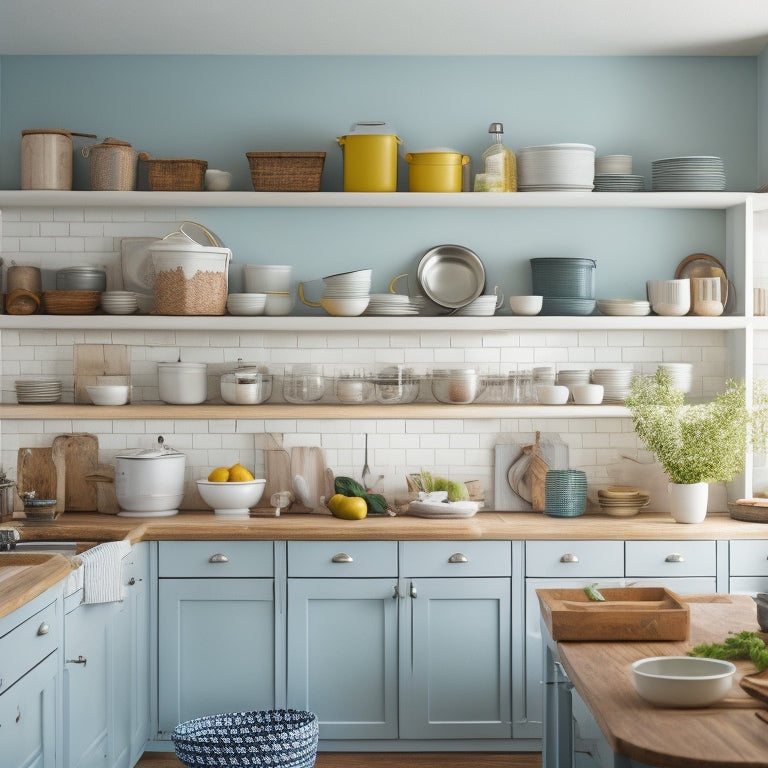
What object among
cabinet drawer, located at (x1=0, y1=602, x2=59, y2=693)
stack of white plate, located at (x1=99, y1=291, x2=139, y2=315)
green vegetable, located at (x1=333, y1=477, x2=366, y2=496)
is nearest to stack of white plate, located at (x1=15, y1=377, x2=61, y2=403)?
stack of white plate, located at (x1=99, y1=291, x2=139, y2=315)

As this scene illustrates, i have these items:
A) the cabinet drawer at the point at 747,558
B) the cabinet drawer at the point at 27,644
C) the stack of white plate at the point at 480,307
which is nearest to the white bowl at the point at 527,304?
the stack of white plate at the point at 480,307

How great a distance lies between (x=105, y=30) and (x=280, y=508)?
8.15 ft

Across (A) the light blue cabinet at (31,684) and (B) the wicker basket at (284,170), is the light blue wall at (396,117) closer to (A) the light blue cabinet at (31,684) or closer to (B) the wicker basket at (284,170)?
(B) the wicker basket at (284,170)

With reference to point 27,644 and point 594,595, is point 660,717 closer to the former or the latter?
point 594,595

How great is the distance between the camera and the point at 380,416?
15.9 ft

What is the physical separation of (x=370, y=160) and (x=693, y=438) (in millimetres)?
2057

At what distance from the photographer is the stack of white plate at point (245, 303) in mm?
4832

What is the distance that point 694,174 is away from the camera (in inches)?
192

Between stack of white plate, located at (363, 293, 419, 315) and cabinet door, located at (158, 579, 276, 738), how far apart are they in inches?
56.7

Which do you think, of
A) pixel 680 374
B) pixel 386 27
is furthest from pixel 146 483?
pixel 680 374

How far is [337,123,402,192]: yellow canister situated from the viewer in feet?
15.9

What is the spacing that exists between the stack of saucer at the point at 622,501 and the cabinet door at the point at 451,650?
77 centimetres

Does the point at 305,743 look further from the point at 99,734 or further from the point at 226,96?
the point at 226,96

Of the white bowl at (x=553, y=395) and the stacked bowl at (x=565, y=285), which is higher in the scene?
the stacked bowl at (x=565, y=285)
